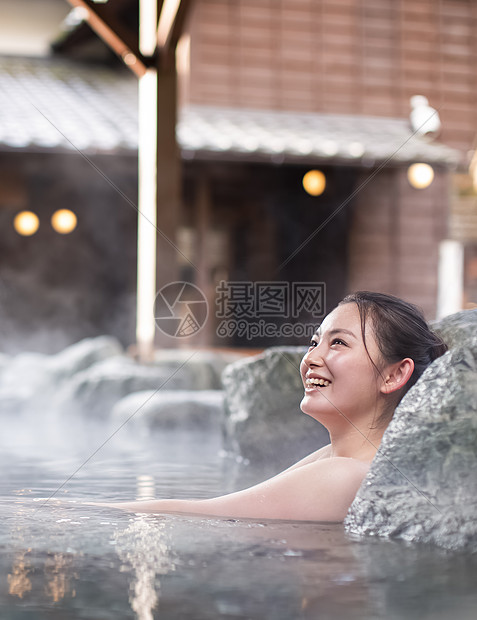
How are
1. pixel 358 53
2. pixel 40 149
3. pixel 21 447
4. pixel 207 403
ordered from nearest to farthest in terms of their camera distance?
pixel 21 447 < pixel 207 403 < pixel 40 149 < pixel 358 53

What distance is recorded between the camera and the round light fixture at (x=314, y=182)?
891cm

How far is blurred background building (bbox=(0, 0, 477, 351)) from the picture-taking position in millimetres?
8789

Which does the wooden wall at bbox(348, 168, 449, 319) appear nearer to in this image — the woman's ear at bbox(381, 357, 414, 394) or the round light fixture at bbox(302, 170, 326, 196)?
the round light fixture at bbox(302, 170, 326, 196)

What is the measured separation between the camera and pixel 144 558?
167cm

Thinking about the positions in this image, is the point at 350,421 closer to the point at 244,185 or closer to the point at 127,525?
the point at 127,525

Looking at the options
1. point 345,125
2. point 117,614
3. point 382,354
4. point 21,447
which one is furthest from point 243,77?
point 117,614

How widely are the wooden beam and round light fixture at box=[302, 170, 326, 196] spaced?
3.14 m

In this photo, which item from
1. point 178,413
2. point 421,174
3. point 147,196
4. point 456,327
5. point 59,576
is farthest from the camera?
point 421,174

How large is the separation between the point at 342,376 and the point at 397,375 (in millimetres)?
171

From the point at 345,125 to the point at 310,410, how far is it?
340 inches

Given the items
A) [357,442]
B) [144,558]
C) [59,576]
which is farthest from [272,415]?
[59,576]

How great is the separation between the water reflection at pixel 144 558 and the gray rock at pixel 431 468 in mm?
503

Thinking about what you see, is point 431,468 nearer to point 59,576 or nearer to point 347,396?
point 347,396

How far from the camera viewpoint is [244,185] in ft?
30.2
